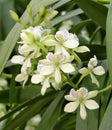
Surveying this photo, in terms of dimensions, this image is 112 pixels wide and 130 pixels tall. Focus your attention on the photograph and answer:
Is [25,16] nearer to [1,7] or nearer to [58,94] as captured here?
[58,94]

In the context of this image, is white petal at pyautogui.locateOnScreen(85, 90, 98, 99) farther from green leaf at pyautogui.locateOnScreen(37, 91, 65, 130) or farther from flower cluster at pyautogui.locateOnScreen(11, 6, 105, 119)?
green leaf at pyautogui.locateOnScreen(37, 91, 65, 130)

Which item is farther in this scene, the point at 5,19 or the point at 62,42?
the point at 5,19

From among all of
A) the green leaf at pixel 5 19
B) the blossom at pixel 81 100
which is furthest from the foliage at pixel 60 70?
the green leaf at pixel 5 19

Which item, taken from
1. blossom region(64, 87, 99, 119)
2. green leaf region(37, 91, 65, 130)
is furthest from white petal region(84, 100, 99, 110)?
green leaf region(37, 91, 65, 130)

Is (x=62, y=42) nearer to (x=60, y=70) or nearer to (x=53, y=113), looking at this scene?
(x=60, y=70)

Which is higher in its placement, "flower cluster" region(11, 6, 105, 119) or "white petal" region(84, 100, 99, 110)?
"flower cluster" region(11, 6, 105, 119)

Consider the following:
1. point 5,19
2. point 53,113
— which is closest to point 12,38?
point 53,113
